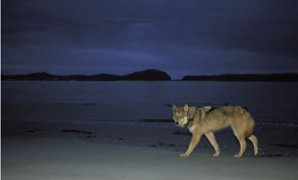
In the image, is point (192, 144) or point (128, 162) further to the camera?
point (192, 144)

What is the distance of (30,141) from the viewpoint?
1237 cm

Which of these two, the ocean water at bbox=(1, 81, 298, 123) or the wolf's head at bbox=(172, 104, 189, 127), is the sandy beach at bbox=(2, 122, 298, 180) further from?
the ocean water at bbox=(1, 81, 298, 123)

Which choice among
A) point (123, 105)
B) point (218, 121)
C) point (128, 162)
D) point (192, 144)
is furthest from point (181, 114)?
point (123, 105)

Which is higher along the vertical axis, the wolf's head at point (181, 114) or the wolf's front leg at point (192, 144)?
the wolf's head at point (181, 114)

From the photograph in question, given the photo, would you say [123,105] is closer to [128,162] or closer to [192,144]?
[192,144]

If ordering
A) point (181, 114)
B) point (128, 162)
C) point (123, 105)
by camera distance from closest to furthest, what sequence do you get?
point (128, 162)
point (181, 114)
point (123, 105)

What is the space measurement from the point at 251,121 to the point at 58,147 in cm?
439

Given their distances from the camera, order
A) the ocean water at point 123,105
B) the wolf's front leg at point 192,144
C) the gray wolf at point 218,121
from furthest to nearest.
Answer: the ocean water at point 123,105 → the gray wolf at point 218,121 → the wolf's front leg at point 192,144

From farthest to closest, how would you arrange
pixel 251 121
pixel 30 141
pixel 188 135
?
pixel 188 135
pixel 30 141
pixel 251 121

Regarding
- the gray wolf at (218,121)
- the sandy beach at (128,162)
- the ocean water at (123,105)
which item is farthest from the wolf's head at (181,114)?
the ocean water at (123,105)

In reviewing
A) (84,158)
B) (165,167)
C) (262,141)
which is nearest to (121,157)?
(84,158)

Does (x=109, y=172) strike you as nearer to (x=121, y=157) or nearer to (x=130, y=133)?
(x=121, y=157)

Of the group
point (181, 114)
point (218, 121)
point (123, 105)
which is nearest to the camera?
point (181, 114)

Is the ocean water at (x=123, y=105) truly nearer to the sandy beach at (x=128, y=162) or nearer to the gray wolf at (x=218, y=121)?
the sandy beach at (x=128, y=162)
